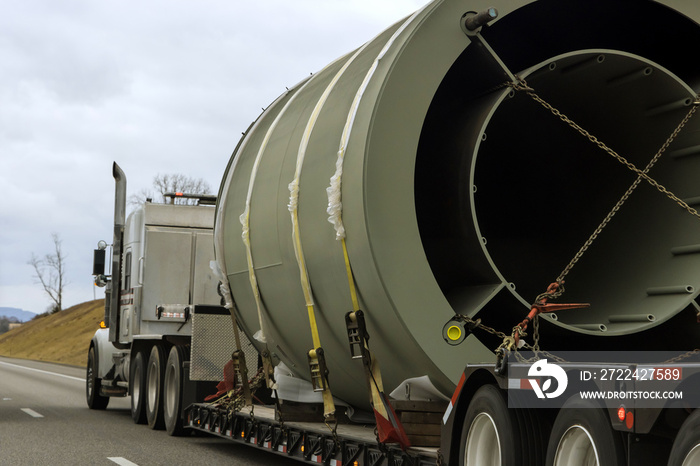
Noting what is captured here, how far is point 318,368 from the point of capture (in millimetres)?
7996

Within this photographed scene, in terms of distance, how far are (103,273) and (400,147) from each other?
11570 millimetres

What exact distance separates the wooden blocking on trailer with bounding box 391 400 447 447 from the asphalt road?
3.95m

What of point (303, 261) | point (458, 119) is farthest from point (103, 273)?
point (458, 119)

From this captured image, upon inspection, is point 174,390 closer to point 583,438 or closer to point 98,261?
point 98,261

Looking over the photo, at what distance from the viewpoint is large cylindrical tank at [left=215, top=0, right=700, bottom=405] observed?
6723mm

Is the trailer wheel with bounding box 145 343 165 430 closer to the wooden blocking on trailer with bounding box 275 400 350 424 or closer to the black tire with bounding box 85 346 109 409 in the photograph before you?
the black tire with bounding box 85 346 109 409

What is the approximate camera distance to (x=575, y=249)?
8242mm

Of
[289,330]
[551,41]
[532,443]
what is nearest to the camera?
[532,443]

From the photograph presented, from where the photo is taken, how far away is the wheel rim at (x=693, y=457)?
4.05 m

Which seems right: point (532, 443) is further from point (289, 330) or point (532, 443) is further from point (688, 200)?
point (289, 330)

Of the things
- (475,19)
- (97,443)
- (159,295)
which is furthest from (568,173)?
(159,295)

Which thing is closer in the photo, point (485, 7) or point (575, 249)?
point (485, 7)

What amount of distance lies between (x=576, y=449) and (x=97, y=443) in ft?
28.0

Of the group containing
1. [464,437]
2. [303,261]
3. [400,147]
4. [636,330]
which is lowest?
[464,437]
